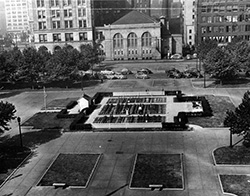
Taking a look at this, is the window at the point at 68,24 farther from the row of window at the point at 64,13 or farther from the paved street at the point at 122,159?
the paved street at the point at 122,159

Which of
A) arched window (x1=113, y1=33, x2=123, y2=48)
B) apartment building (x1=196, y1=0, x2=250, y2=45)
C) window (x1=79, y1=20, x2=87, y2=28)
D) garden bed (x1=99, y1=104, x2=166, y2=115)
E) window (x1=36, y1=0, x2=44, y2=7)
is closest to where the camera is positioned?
garden bed (x1=99, y1=104, x2=166, y2=115)

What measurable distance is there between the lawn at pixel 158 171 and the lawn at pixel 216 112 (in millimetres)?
10882

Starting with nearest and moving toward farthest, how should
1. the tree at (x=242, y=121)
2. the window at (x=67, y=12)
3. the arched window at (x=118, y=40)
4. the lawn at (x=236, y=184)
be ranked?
the lawn at (x=236, y=184) < the tree at (x=242, y=121) < the arched window at (x=118, y=40) < the window at (x=67, y=12)

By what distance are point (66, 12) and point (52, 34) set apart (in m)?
8.00

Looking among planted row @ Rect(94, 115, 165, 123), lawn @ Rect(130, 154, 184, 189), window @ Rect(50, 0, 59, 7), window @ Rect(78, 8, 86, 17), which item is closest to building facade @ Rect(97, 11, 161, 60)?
window @ Rect(78, 8, 86, 17)

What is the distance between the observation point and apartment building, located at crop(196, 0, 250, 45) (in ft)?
360

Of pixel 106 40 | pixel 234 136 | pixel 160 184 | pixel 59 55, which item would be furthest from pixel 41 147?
pixel 106 40

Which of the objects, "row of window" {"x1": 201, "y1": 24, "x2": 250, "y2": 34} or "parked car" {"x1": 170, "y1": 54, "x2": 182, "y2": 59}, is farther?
"row of window" {"x1": 201, "y1": 24, "x2": 250, "y2": 34}

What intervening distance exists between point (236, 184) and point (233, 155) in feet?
19.1

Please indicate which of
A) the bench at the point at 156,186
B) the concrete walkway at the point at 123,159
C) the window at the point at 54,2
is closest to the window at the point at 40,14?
the window at the point at 54,2

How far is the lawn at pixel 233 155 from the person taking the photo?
3300 cm

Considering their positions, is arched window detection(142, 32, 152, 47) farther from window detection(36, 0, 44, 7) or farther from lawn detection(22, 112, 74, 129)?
lawn detection(22, 112, 74, 129)

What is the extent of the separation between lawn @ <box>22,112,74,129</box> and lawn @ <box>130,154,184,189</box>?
15.0 metres

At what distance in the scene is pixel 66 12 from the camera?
112500 mm
